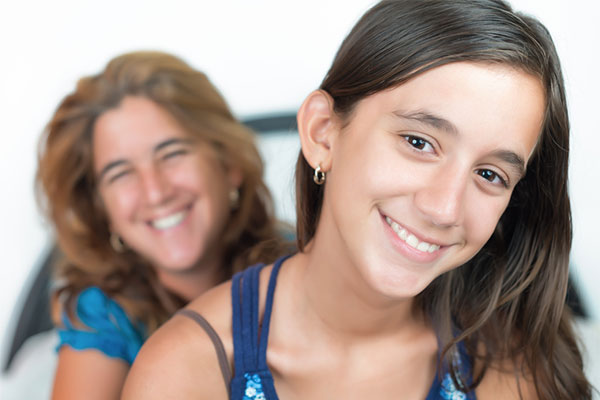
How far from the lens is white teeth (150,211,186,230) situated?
6.05 feet

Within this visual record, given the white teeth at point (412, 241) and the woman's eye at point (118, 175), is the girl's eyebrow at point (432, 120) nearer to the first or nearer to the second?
the white teeth at point (412, 241)

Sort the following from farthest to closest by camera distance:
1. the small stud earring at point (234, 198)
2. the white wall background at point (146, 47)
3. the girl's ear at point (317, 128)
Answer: the white wall background at point (146, 47), the small stud earring at point (234, 198), the girl's ear at point (317, 128)

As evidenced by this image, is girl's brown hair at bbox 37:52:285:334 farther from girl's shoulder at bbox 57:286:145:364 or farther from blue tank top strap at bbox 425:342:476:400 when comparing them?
blue tank top strap at bbox 425:342:476:400

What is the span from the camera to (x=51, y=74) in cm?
243

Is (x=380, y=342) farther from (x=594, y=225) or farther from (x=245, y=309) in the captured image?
(x=594, y=225)

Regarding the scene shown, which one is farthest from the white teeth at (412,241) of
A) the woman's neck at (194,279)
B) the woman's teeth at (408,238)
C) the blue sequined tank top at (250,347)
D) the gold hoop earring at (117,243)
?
the gold hoop earring at (117,243)

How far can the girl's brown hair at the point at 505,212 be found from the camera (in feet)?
3.35

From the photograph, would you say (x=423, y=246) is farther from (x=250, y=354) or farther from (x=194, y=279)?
(x=194, y=279)

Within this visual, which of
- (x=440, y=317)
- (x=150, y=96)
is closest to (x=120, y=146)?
(x=150, y=96)

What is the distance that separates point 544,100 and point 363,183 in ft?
1.07

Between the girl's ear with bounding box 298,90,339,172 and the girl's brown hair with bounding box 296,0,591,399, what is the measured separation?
0.03 meters

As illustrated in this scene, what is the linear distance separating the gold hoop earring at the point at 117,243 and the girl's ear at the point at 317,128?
104 cm

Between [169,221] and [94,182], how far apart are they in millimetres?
314

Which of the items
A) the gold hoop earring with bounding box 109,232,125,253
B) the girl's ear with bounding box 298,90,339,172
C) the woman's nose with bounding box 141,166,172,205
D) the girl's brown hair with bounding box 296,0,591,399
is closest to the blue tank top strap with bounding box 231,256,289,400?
the girl's brown hair with bounding box 296,0,591,399
